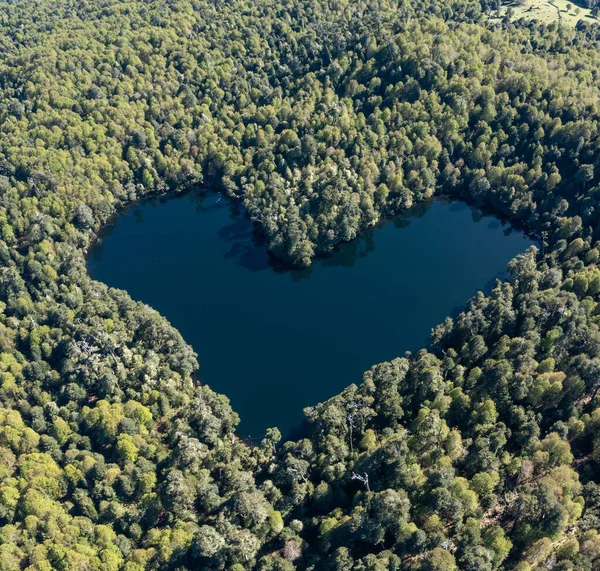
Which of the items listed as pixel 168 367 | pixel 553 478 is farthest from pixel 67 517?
pixel 553 478

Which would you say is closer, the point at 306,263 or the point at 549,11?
the point at 306,263

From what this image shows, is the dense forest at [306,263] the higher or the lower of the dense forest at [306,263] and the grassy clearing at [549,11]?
the lower

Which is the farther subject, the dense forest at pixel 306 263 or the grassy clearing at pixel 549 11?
the grassy clearing at pixel 549 11

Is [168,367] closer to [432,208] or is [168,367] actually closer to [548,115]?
[432,208]

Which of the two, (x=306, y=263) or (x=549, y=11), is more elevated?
(x=549, y=11)
